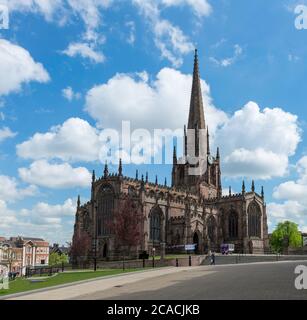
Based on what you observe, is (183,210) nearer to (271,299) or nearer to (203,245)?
Result: (203,245)

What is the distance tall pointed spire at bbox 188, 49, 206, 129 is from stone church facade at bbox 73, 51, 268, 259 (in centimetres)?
23

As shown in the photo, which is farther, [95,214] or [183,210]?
[183,210]

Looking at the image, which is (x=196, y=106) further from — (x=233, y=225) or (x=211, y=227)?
(x=211, y=227)

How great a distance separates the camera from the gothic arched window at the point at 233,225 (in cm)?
8662

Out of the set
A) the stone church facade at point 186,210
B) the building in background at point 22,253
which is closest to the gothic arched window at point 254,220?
the stone church facade at point 186,210

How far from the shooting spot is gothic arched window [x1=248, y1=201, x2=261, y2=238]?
87.2m

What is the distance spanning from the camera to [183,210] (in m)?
82.5

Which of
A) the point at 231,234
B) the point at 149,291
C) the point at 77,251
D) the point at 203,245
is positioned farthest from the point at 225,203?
the point at 149,291

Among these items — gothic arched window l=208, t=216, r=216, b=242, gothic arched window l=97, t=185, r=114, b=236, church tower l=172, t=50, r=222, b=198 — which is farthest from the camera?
church tower l=172, t=50, r=222, b=198

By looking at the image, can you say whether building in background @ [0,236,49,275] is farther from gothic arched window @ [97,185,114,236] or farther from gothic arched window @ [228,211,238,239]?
gothic arched window @ [228,211,238,239]

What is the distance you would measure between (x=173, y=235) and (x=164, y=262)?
97.2 feet

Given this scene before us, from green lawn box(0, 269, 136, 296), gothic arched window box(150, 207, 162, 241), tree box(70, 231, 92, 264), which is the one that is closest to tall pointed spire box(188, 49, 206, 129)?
gothic arched window box(150, 207, 162, 241)

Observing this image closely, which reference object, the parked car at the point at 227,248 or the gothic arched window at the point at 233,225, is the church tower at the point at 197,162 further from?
the parked car at the point at 227,248
